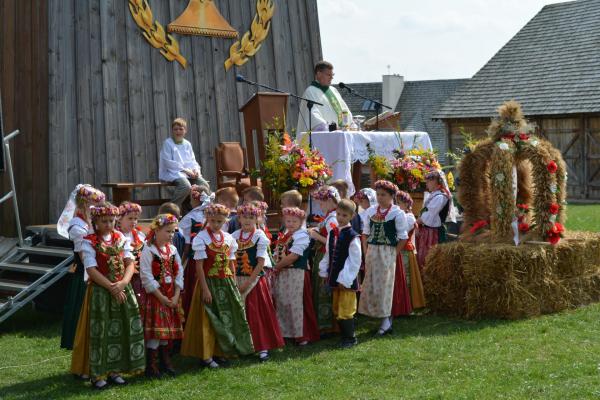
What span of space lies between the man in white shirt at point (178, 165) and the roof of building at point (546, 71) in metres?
20.4

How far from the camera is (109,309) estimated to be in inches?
258

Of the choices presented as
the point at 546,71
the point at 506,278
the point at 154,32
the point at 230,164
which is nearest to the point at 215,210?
the point at 506,278

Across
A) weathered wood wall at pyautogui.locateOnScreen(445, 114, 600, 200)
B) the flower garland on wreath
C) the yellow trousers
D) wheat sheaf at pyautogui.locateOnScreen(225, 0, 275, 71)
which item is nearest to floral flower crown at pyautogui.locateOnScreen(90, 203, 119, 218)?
the yellow trousers

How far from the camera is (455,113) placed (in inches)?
1262

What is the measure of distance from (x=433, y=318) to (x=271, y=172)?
2.41m

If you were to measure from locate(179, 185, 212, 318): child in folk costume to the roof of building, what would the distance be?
22425 millimetres

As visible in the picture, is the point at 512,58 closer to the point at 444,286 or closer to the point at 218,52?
the point at 218,52

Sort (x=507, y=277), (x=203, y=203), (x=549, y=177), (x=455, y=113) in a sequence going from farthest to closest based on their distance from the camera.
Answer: (x=455, y=113)
(x=549, y=177)
(x=507, y=277)
(x=203, y=203)

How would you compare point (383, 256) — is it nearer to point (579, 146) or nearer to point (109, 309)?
point (109, 309)

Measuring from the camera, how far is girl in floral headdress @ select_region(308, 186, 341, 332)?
26.7 ft

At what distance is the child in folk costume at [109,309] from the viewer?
6.50 metres

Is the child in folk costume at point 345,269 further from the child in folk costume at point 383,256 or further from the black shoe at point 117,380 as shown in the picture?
the black shoe at point 117,380

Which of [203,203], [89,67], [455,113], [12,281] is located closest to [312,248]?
[203,203]

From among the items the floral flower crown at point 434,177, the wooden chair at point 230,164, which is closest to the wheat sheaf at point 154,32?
the wooden chair at point 230,164
